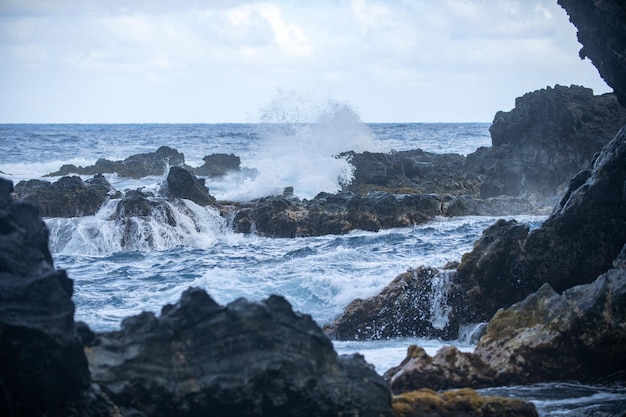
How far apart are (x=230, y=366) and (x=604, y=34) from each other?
869cm

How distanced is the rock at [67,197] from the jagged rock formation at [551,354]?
609 inches

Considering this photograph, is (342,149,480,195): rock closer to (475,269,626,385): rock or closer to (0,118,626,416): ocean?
(0,118,626,416): ocean

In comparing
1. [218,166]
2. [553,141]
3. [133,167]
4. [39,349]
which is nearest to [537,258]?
[39,349]

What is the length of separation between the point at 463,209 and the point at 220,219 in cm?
750

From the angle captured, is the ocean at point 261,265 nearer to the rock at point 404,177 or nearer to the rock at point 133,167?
the rock at point 404,177

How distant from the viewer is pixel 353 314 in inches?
456

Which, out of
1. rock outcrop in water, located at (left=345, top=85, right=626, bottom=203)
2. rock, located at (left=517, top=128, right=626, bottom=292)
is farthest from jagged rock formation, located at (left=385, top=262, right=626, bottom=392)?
rock outcrop in water, located at (left=345, top=85, right=626, bottom=203)

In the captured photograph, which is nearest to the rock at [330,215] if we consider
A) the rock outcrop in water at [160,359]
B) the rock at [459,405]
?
the rock at [459,405]

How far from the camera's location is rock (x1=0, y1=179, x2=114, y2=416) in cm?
552

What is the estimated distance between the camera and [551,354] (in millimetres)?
8539

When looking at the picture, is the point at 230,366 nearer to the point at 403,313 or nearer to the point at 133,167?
the point at 403,313

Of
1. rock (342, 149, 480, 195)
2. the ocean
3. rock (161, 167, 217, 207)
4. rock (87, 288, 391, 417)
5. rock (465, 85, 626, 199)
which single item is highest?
rock (465, 85, 626, 199)

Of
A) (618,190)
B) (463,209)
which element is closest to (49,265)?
(618,190)

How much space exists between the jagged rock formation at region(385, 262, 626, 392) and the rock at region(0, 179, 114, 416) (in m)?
3.62
